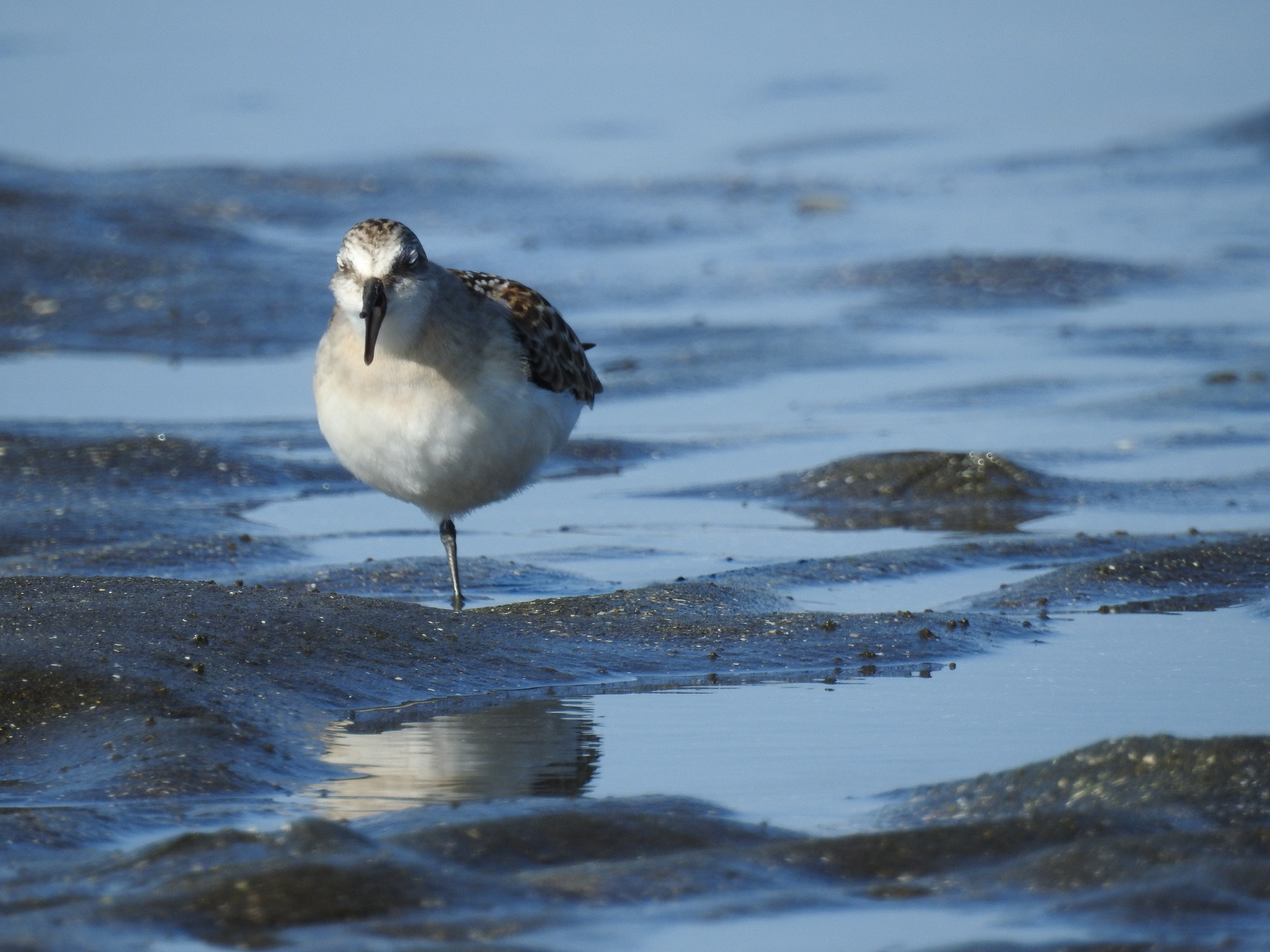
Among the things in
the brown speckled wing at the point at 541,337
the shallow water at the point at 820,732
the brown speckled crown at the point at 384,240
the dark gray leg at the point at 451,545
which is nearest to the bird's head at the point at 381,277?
the brown speckled crown at the point at 384,240

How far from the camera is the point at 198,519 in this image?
882 centimetres

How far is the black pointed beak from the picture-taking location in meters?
6.47

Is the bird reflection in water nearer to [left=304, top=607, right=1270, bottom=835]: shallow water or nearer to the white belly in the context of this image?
[left=304, top=607, right=1270, bottom=835]: shallow water

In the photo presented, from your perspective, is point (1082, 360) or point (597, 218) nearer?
point (1082, 360)

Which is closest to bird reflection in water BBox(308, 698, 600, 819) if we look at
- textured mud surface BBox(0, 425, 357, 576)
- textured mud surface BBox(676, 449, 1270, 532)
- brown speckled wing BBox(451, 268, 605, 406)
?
brown speckled wing BBox(451, 268, 605, 406)

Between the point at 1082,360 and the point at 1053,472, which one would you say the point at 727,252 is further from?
the point at 1053,472

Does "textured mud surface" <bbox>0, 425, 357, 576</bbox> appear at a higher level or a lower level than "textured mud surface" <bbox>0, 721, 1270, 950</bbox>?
higher

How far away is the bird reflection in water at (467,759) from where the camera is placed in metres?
4.59

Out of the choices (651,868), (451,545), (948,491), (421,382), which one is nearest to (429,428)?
(421,382)

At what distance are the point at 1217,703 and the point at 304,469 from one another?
571cm

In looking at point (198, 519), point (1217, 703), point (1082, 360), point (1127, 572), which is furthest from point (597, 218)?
point (1217, 703)

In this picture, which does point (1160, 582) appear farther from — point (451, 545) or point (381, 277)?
point (381, 277)

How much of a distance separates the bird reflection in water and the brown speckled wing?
78.6 inches

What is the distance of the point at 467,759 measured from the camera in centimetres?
495
